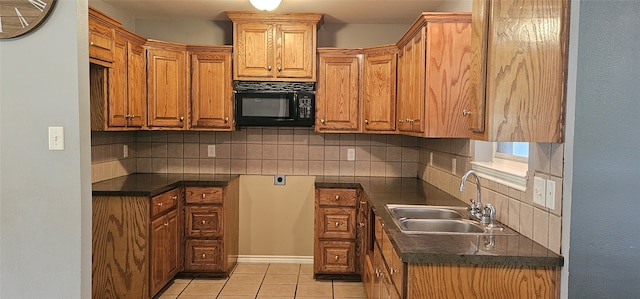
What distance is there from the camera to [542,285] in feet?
5.52

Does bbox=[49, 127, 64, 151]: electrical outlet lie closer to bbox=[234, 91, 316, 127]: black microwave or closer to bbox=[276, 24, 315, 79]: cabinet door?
bbox=[234, 91, 316, 127]: black microwave

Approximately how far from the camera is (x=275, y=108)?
4.04 m

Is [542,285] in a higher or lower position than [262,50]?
lower

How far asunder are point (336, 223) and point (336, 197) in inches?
8.5

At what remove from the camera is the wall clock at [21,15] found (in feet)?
7.04

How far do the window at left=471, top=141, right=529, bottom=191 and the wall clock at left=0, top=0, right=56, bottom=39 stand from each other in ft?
7.36

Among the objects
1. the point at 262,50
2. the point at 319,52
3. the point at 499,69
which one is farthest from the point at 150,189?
the point at 499,69

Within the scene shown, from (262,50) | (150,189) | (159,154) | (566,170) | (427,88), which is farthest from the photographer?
(159,154)

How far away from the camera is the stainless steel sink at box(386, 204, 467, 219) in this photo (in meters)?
2.62

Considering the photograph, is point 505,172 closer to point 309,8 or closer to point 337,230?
point 337,230

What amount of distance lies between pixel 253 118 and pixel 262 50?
0.58 m

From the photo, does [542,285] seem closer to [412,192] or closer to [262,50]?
[412,192]

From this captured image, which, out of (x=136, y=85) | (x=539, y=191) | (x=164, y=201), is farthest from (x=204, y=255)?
(x=539, y=191)

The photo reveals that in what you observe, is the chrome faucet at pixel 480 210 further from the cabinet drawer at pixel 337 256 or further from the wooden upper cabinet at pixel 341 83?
the wooden upper cabinet at pixel 341 83
